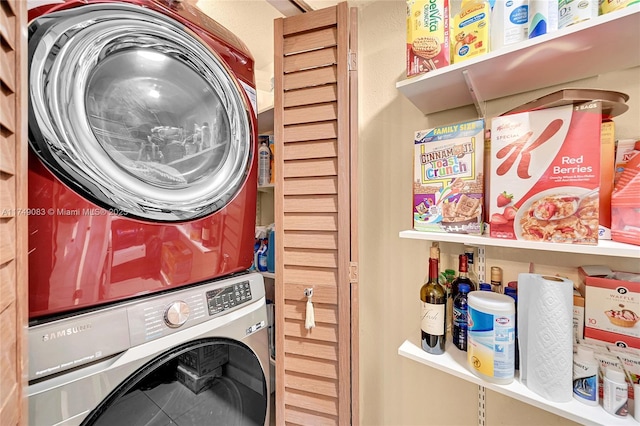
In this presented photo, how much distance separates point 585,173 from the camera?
65 centimetres

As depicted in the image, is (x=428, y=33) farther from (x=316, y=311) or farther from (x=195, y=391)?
(x=195, y=391)

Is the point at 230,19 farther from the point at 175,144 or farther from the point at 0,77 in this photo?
the point at 0,77

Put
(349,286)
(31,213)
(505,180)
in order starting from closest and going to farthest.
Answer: (31,213), (505,180), (349,286)

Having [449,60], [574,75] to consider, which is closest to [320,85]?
[449,60]

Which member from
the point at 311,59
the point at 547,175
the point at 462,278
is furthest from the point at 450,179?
the point at 311,59

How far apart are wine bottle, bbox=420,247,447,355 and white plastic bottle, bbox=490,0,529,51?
0.65 m

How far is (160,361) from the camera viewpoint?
64cm

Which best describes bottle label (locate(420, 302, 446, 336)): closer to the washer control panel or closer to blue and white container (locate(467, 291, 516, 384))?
blue and white container (locate(467, 291, 516, 384))

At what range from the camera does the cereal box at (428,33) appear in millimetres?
791

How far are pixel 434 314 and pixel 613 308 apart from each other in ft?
1.45

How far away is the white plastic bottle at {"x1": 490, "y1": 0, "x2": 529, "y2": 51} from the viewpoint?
72cm

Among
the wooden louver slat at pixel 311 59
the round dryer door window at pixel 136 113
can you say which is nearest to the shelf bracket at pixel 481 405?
the round dryer door window at pixel 136 113

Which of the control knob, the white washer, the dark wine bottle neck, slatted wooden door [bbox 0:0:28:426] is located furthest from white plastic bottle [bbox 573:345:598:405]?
slatted wooden door [bbox 0:0:28:426]

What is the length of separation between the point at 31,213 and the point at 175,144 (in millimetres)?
364
